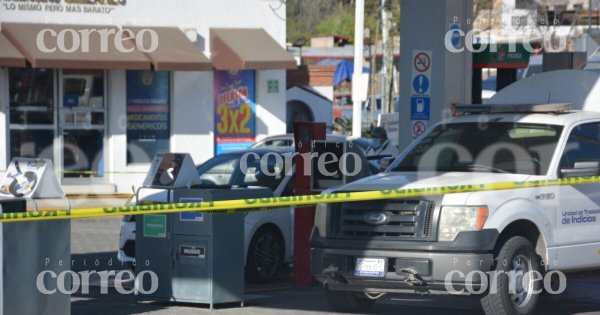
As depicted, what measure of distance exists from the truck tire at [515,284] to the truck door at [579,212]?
0.46 meters

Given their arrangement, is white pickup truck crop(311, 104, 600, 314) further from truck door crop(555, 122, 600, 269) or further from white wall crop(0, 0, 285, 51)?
white wall crop(0, 0, 285, 51)

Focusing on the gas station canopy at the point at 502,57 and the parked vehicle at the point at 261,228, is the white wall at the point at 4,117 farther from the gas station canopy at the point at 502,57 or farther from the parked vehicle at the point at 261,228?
the gas station canopy at the point at 502,57

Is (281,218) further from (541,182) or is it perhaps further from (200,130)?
(200,130)

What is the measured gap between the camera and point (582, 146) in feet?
32.9

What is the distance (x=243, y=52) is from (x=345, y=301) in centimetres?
1365

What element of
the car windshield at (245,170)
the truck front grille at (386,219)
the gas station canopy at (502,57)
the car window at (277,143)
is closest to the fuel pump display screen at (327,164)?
the car windshield at (245,170)

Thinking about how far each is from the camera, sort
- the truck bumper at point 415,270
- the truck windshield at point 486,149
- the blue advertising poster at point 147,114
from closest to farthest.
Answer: the truck bumper at point 415,270, the truck windshield at point 486,149, the blue advertising poster at point 147,114

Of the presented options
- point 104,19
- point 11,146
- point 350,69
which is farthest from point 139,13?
point 350,69

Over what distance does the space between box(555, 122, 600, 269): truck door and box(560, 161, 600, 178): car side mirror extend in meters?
0.07

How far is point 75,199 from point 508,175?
14.2 m

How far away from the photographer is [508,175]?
9633 mm

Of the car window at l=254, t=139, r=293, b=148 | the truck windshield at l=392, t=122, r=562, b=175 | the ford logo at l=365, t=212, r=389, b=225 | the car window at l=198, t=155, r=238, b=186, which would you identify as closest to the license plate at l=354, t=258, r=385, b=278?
the ford logo at l=365, t=212, r=389, b=225

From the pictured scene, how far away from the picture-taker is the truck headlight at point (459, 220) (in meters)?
8.87

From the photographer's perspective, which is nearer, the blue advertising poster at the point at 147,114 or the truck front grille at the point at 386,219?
the truck front grille at the point at 386,219
